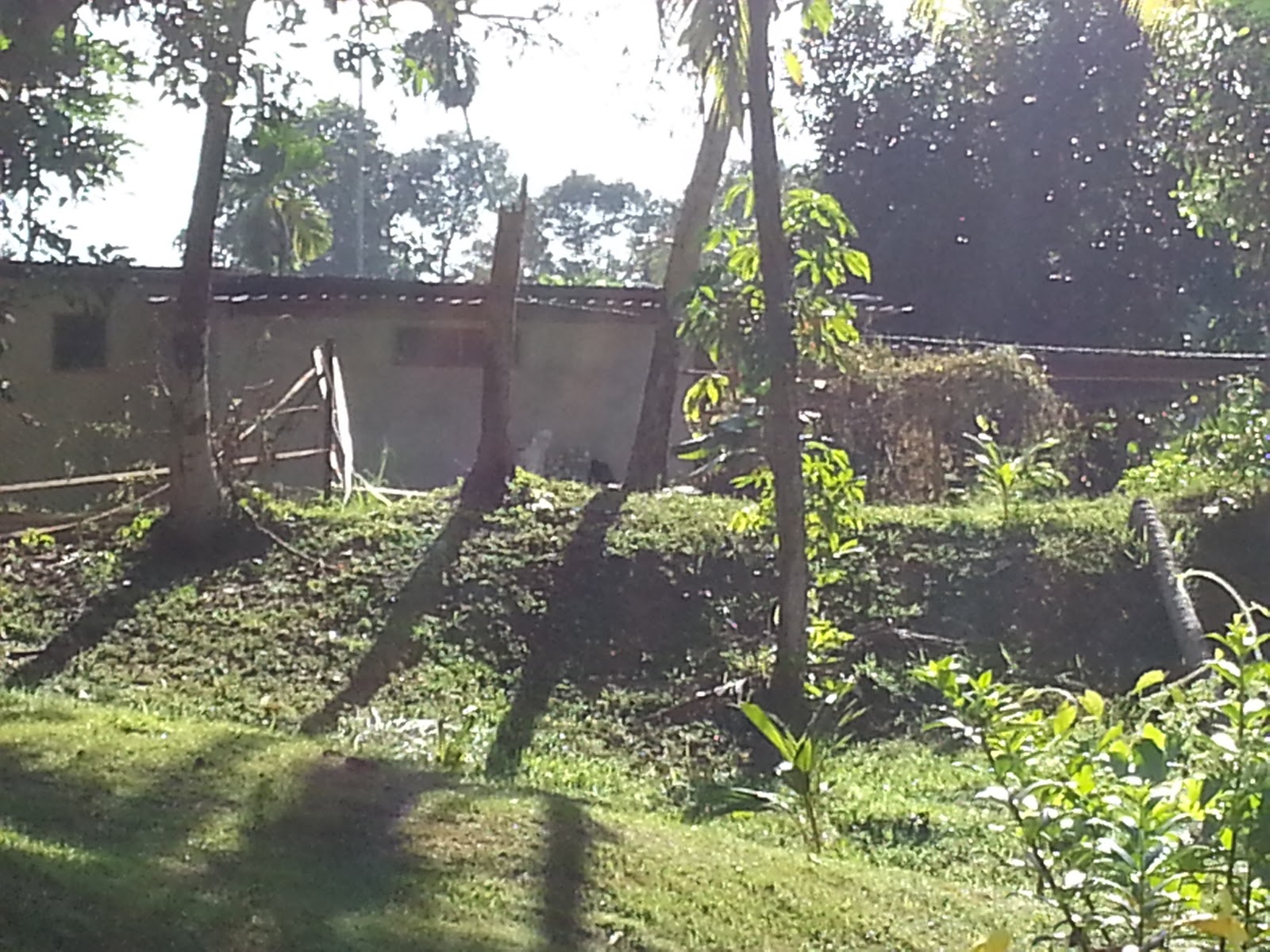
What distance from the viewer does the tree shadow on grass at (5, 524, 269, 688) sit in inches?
357

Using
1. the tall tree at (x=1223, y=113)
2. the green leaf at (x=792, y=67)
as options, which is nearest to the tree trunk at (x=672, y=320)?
the tall tree at (x=1223, y=113)

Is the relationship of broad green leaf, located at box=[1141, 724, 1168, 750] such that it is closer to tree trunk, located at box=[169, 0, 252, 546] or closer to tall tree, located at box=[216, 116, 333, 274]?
tree trunk, located at box=[169, 0, 252, 546]

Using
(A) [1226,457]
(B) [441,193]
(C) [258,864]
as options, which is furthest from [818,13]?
(B) [441,193]

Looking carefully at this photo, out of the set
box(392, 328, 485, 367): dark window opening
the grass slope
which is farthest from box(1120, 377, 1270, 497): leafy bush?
box(392, 328, 485, 367): dark window opening

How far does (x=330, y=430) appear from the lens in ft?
41.7

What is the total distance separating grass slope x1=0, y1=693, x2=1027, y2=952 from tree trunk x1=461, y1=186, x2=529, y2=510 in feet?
18.1

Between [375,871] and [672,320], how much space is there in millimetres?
8933

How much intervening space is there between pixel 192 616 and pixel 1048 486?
21.4 feet

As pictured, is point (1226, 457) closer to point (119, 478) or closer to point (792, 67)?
point (792, 67)

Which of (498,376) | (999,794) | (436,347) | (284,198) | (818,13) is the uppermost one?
(818,13)

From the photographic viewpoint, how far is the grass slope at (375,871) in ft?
13.1

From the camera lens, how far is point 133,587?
1028cm

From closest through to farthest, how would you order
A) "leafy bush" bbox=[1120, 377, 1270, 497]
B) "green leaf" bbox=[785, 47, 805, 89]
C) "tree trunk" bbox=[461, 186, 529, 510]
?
"green leaf" bbox=[785, 47, 805, 89] < "leafy bush" bbox=[1120, 377, 1270, 497] < "tree trunk" bbox=[461, 186, 529, 510]

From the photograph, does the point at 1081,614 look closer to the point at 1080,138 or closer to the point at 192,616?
the point at 192,616
